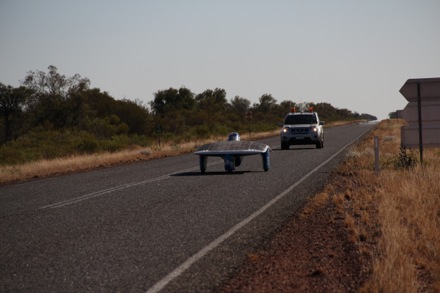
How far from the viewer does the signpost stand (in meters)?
15.4

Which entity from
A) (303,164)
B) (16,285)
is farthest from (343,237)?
(303,164)

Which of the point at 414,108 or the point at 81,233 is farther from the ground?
the point at 414,108

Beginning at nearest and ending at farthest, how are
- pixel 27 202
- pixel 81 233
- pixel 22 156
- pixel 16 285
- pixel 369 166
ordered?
1. pixel 16 285
2. pixel 81 233
3. pixel 27 202
4. pixel 369 166
5. pixel 22 156

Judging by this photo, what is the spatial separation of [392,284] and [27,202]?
8.82 meters

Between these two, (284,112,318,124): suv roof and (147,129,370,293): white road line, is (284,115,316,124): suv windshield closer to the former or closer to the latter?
(284,112,318,124): suv roof

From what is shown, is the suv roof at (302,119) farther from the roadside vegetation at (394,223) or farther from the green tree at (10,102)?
the green tree at (10,102)

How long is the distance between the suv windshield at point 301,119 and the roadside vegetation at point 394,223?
12127 millimetres

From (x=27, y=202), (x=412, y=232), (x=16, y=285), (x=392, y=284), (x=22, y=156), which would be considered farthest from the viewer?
(x=22, y=156)

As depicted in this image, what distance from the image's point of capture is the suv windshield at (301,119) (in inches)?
1083

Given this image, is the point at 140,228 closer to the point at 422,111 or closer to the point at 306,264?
the point at 306,264

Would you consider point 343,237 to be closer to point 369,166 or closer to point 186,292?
point 186,292

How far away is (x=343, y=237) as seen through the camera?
309 inches

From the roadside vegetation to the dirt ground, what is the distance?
0.17 meters

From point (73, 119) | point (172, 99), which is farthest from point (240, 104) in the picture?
point (73, 119)
